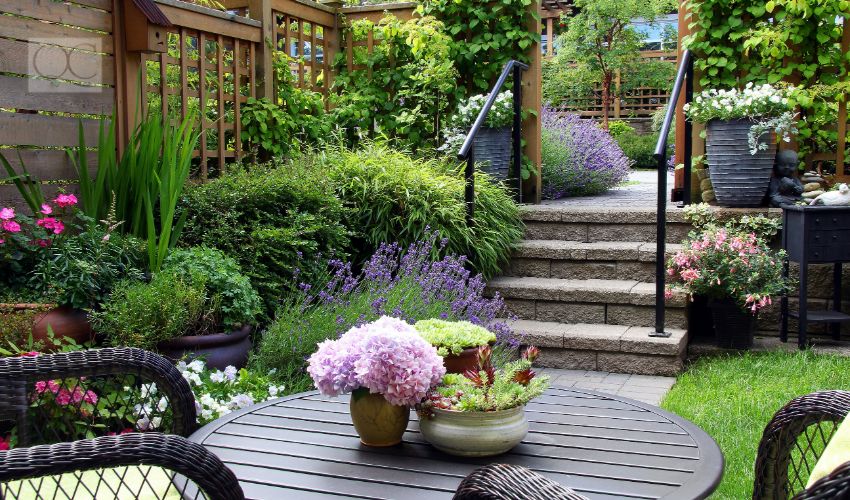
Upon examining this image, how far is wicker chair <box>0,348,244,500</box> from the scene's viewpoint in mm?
1342

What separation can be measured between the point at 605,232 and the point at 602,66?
11.3 m

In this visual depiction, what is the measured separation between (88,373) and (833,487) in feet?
5.56

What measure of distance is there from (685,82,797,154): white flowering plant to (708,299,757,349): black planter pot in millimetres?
1078

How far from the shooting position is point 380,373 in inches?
70.3

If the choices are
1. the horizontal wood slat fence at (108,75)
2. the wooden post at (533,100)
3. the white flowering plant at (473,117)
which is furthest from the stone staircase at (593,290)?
the horizontal wood slat fence at (108,75)

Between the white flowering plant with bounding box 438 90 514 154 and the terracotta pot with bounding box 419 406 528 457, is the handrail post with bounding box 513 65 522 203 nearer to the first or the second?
the white flowering plant with bounding box 438 90 514 154

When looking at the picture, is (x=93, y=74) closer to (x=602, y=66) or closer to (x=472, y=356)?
(x=472, y=356)

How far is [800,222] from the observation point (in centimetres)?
461

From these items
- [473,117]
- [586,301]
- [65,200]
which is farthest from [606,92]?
[65,200]

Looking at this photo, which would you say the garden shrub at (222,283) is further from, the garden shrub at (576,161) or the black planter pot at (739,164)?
the garden shrub at (576,161)

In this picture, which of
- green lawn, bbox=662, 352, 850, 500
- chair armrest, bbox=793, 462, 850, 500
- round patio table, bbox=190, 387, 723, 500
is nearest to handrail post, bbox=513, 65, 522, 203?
green lawn, bbox=662, 352, 850, 500

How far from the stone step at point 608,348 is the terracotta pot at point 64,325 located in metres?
2.33

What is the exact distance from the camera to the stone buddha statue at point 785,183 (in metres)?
5.18

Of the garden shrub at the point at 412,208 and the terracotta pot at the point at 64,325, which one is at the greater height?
the garden shrub at the point at 412,208
